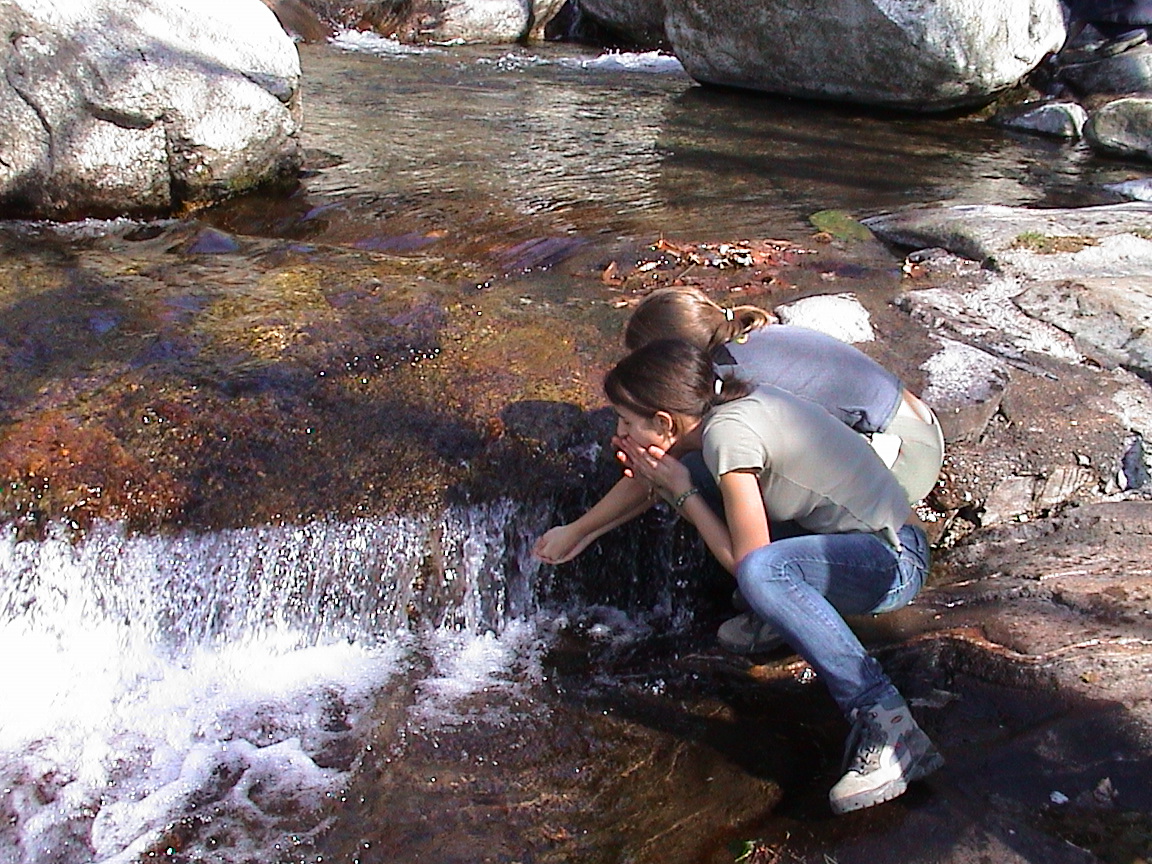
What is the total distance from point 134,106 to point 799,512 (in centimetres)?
469

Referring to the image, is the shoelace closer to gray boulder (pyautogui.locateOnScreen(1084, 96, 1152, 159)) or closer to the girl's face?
the girl's face

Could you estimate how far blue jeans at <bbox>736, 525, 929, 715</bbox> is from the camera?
248 centimetres

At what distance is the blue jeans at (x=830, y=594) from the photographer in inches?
97.7

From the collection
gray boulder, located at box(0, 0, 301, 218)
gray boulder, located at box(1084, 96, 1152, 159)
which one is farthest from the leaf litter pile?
gray boulder, located at box(1084, 96, 1152, 159)

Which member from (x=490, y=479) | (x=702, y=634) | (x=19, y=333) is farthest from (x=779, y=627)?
(x=19, y=333)

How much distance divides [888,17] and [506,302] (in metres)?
6.83

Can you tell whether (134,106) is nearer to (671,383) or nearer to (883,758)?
(671,383)

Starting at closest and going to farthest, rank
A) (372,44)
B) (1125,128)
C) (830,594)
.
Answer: (830,594) → (1125,128) → (372,44)

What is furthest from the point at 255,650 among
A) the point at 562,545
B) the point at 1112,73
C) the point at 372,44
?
the point at 372,44

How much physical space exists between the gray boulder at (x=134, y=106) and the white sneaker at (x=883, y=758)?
16.5ft

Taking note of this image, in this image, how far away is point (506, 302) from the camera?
14.4 ft

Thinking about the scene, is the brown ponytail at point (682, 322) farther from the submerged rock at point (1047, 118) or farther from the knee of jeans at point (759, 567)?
the submerged rock at point (1047, 118)

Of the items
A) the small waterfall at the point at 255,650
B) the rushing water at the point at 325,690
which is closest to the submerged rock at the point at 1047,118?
the rushing water at the point at 325,690

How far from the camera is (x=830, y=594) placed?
2646 millimetres
